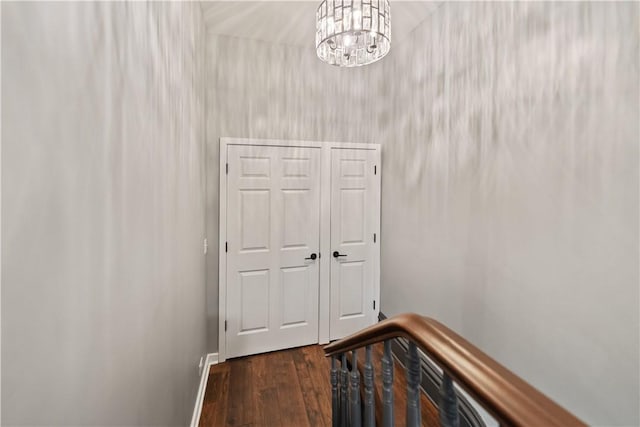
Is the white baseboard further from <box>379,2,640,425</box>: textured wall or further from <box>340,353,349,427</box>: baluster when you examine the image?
<box>379,2,640,425</box>: textured wall

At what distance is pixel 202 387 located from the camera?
7.62ft

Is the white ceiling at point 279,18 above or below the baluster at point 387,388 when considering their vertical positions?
above

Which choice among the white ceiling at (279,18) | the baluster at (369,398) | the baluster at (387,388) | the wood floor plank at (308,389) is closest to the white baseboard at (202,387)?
the wood floor plank at (308,389)

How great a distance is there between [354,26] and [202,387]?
2.79 m

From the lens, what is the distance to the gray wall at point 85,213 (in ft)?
1.45

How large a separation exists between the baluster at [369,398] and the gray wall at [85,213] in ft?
2.56

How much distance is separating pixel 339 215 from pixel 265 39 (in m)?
1.94

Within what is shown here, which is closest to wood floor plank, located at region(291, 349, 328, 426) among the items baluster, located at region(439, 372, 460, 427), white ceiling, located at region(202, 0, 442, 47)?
baluster, located at region(439, 372, 460, 427)

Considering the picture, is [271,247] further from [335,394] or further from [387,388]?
[387,388]

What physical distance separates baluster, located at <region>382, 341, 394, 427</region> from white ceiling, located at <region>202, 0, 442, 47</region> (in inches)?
100

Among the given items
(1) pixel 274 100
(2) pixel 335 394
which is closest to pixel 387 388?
(2) pixel 335 394

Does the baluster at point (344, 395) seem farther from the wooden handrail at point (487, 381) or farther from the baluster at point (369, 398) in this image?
the wooden handrail at point (487, 381)

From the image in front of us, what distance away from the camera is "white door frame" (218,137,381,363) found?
2736 millimetres

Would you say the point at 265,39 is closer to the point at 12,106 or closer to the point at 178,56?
the point at 178,56
